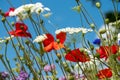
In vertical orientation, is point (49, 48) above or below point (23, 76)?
above

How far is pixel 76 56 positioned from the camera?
2357 millimetres

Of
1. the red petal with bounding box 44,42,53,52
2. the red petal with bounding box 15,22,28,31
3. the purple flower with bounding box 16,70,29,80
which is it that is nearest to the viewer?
the red petal with bounding box 44,42,53,52

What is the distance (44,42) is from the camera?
2533mm

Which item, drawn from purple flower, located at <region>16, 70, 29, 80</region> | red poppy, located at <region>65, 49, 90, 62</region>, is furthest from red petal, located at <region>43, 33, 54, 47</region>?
purple flower, located at <region>16, 70, 29, 80</region>

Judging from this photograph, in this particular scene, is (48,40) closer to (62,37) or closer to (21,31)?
(62,37)

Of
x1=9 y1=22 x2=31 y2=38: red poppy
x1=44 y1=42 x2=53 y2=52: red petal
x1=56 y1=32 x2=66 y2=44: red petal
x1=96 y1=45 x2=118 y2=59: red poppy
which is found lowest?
x1=96 y1=45 x2=118 y2=59: red poppy

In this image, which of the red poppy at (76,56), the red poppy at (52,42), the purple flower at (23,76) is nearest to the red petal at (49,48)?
the red poppy at (52,42)

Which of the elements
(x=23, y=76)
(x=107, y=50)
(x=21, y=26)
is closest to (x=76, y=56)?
(x=107, y=50)

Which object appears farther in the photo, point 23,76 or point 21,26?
point 23,76

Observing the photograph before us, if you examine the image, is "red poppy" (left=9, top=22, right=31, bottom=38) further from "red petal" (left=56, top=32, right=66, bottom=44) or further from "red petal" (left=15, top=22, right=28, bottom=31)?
"red petal" (left=56, top=32, right=66, bottom=44)

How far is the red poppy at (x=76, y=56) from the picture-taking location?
92.2 inches

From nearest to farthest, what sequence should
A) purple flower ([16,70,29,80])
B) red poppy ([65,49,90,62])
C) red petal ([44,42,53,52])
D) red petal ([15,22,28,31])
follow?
1. red poppy ([65,49,90,62])
2. red petal ([44,42,53,52])
3. red petal ([15,22,28,31])
4. purple flower ([16,70,29,80])

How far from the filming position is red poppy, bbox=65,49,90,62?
2.34 meters

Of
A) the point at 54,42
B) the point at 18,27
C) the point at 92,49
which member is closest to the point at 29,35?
the point at 18,27
